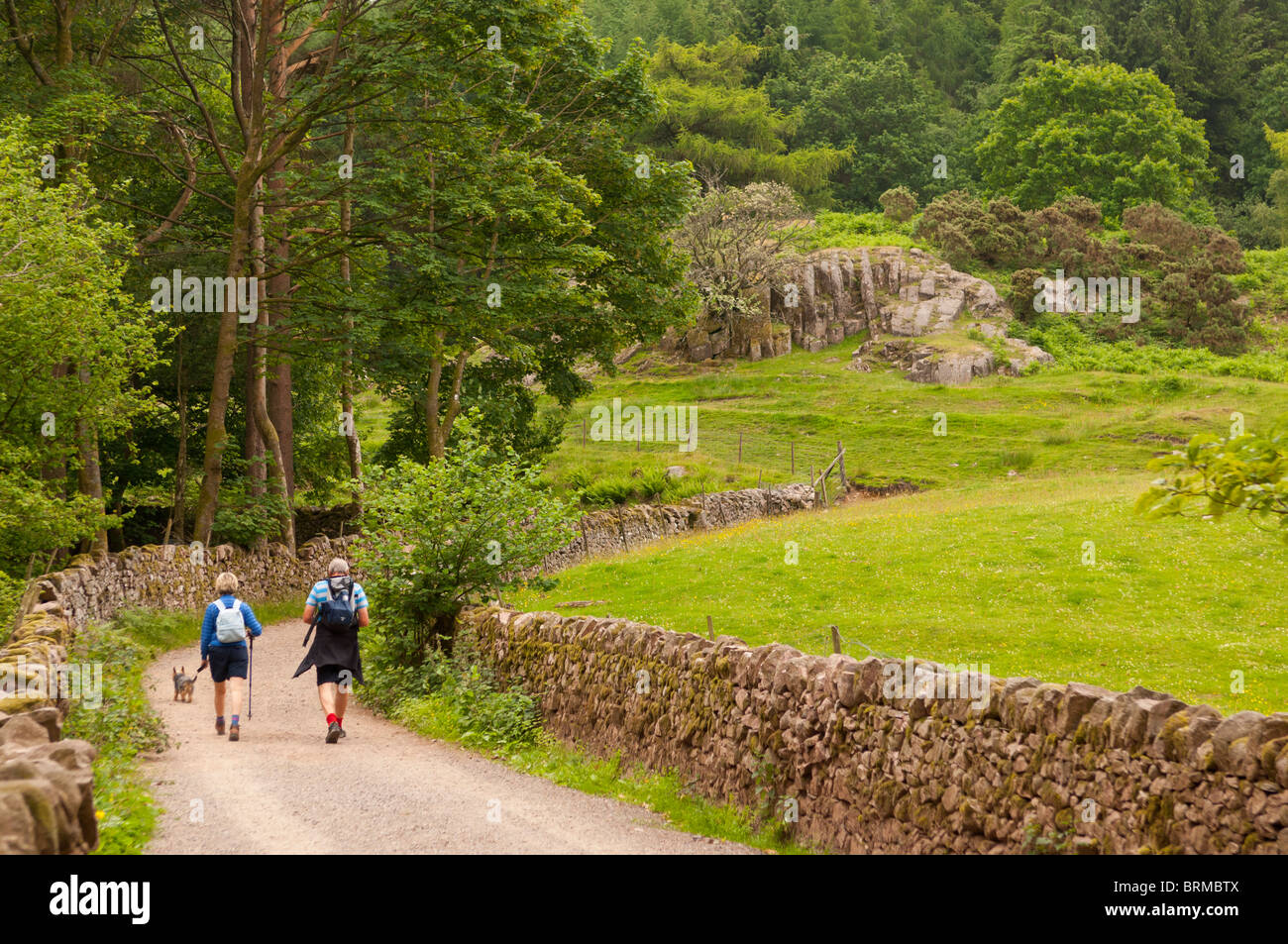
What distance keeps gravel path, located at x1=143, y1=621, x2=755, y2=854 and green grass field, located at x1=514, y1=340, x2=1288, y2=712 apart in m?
5.85

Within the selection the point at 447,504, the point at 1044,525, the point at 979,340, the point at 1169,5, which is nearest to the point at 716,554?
the point at 1044,525

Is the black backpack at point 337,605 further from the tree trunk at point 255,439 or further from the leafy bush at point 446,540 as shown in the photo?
the tree trunk at point 255,439

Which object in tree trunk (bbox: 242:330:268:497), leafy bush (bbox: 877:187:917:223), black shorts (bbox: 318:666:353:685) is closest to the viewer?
black shorts (bbox: 318:666:353:685)

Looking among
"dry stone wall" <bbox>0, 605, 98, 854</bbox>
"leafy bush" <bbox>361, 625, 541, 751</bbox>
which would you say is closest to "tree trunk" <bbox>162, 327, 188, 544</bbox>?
"leafy bush" <bbox>361, 625, 541, 751</bbox>

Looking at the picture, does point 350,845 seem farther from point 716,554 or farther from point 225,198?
point 225,198

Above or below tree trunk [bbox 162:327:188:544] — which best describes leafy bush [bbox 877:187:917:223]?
above

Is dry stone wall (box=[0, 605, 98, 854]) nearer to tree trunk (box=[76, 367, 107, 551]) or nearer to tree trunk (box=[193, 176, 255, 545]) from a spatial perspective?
tree trunk (box=[76, 367, 107, 551])

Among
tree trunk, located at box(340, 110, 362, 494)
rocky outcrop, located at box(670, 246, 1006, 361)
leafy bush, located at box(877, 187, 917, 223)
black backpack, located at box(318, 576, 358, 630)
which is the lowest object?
black backpack, located at box(318, 576, 358, 630)

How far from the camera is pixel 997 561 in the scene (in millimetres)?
23094

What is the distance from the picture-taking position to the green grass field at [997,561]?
1636 centimetres

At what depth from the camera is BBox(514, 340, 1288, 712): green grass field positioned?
1636 cm

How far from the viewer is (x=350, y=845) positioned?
796 cm

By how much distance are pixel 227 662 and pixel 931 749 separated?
871 cm

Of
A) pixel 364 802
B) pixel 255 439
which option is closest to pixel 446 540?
pixel 364 802
